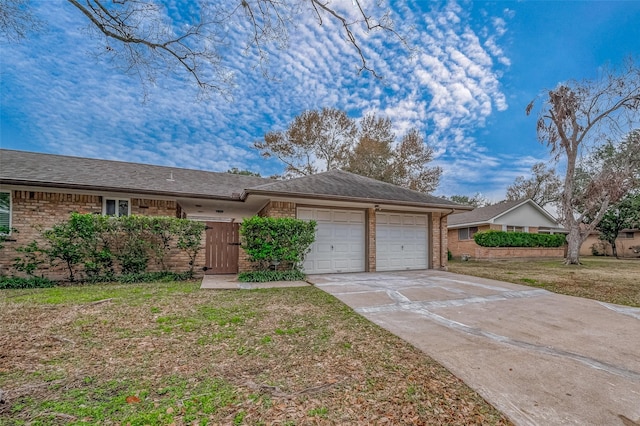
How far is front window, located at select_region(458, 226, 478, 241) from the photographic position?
20.2m

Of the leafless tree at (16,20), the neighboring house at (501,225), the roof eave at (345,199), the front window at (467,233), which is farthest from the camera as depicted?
the front window at (467,233)

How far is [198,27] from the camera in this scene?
4605 millimetres

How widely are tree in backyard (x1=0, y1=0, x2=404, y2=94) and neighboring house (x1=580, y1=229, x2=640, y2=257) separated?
31195mm

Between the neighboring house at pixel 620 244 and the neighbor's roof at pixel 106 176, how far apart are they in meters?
30.6

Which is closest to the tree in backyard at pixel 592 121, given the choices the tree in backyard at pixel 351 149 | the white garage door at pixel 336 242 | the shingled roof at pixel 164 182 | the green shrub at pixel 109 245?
the tree in backyard at pixel 351 149

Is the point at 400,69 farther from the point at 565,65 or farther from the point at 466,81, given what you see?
Answer: the point at 565,65

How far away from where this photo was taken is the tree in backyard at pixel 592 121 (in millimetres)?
13961

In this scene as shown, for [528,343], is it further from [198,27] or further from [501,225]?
[501,225]

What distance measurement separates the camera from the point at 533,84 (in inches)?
588

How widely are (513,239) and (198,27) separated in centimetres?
2033

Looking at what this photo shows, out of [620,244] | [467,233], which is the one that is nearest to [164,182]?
[467,233]

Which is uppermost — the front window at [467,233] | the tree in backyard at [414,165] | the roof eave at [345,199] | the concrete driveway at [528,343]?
the tree in backyard at [414,165]

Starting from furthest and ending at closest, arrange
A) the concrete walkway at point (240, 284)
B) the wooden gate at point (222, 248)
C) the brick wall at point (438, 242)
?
the brick wall at point (438, 242), the wooden gate at point (222, 248), the concrete walkway at point (240, 284)

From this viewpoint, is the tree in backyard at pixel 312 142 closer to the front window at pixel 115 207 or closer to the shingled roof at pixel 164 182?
the shingled roof at pixel 164 182
